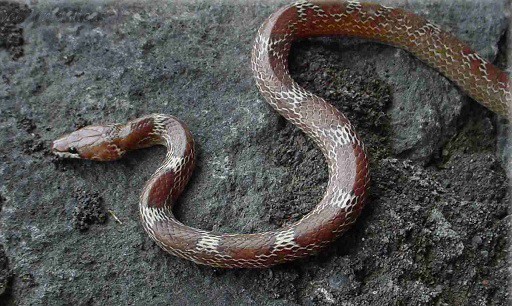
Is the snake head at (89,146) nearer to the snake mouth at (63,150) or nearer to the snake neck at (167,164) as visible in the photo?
the snake mouth at (63,150)

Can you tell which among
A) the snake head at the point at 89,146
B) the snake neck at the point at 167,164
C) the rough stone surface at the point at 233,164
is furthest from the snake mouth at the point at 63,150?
the snake neck at the point at 167,164

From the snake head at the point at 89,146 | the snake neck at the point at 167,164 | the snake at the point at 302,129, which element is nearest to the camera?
the snake at the point at 302,129

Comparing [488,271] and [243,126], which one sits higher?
[243,126]

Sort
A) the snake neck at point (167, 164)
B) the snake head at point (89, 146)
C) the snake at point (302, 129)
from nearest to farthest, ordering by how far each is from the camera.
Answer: the snake at point (302, 129)
the snake neck at point (167, 164)
the snake head at point (89, 146)

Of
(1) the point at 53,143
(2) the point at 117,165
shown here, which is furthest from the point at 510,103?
(1) the point at 53,143

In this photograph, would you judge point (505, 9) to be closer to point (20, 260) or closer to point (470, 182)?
point (470, 182)

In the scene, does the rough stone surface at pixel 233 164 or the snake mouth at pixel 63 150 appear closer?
the rough stone surface at pixel 233 164

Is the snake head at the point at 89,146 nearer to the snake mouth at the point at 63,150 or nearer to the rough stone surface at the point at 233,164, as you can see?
the snake mouth at the point at 63,150
